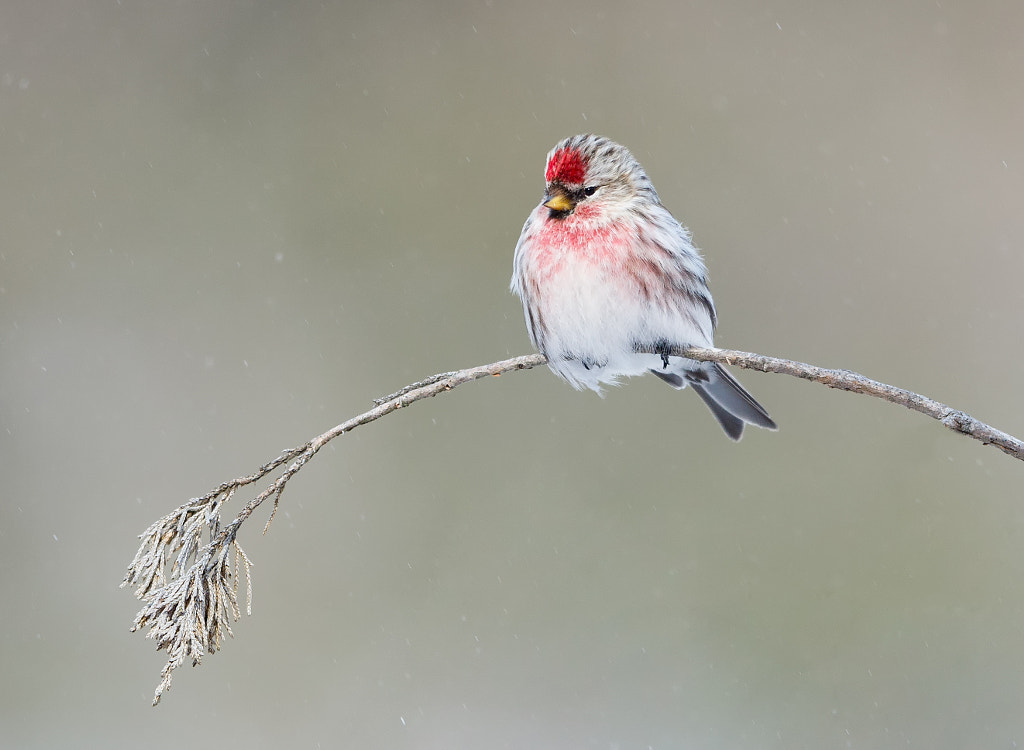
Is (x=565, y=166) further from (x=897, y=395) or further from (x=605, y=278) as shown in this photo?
(x=897, y=395)

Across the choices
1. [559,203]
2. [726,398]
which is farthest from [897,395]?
[726,398]

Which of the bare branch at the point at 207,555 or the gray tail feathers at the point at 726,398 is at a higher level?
the bare branch at the point at 207,555

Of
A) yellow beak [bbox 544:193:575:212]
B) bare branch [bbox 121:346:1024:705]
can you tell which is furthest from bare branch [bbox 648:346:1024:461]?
yellow beak [bbox 544:193:575:212]

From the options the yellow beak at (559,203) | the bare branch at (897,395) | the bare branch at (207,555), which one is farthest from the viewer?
the yellow beak at (559,203)

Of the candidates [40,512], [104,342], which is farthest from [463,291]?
[40,512]

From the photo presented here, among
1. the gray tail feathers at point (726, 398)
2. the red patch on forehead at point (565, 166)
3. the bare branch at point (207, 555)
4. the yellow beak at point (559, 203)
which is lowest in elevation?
the gray tail feathers at point (726, 398)

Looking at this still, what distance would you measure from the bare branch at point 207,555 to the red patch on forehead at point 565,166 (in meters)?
0.60

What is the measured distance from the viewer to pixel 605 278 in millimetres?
2191

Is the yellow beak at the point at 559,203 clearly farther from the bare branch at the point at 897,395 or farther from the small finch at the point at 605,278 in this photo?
the bare branch at the point at 897,395

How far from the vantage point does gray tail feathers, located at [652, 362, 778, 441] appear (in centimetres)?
230

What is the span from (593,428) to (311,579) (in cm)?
154

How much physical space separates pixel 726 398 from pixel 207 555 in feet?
4.28

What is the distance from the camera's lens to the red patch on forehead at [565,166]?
205cm

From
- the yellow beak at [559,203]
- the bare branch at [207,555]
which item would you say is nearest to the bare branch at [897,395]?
the bare branch at [207,555]
